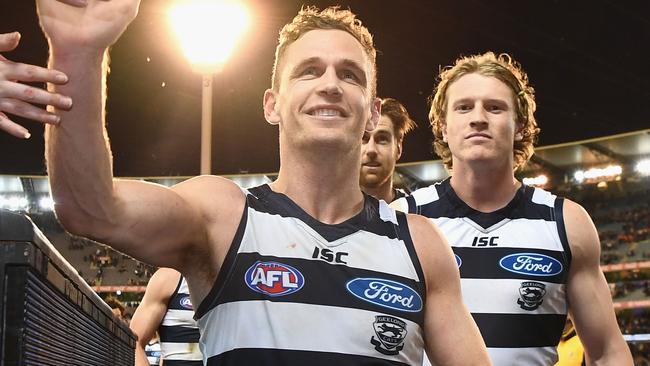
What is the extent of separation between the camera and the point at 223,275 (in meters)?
2.22

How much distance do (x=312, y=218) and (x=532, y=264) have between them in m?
1.39

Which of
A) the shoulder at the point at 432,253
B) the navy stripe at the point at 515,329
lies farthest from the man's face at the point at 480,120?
the shoulder at the point at 432,253

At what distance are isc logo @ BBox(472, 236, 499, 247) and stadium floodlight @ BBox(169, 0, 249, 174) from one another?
10.6ft

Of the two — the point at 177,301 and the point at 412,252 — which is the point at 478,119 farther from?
the point at 177,301

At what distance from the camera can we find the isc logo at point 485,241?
3603 millimetres

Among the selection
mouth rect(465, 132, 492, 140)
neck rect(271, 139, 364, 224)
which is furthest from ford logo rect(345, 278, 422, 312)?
mouth rect(465, 132, 492, 140)

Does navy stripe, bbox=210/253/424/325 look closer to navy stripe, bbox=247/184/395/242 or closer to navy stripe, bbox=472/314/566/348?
navy stripe, bbox=247/184/395/242

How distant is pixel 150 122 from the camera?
24.3 m

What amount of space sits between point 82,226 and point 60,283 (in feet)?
0.45

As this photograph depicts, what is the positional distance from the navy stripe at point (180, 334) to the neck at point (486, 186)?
6.41 feet

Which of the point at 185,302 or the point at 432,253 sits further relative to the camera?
the point at 185,302

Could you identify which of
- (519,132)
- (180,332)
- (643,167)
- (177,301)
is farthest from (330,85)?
(643,167)

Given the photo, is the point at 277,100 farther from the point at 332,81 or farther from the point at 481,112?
the point at 481,112

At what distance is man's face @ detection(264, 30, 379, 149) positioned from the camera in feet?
8.00
